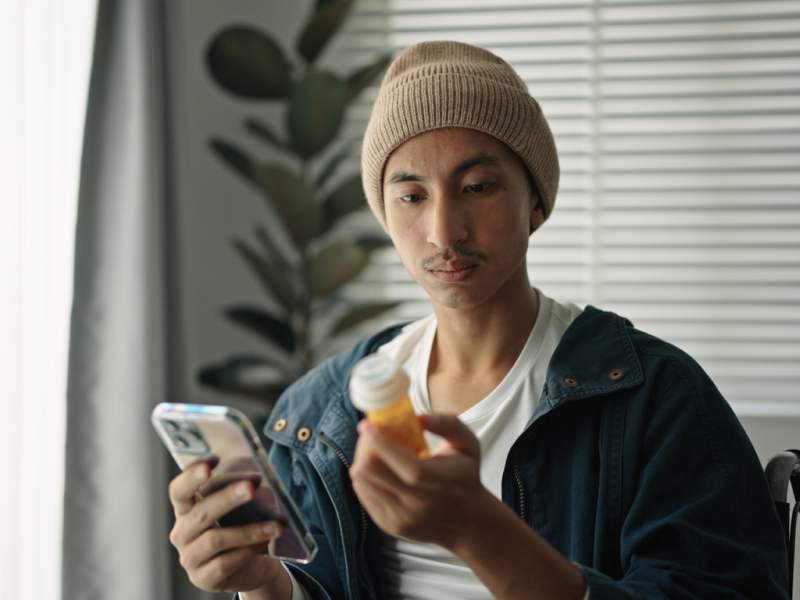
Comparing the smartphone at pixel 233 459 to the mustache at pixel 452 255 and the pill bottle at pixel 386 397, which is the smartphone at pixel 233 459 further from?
the mustache at pixel 452 255

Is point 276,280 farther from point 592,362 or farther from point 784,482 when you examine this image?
point 784,482

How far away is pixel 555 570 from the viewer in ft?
2.49

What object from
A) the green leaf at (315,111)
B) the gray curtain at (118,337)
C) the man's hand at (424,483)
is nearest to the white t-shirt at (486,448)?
the man's hand at (424,483)

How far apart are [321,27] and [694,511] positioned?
157 cm

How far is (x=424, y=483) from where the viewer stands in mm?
648

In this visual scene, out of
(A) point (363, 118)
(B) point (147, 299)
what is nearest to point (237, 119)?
(A) point (363, 118)

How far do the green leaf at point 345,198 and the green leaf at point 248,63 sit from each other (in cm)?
32

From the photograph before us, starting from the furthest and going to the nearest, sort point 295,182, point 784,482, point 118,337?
point 295,182 < point 118,337 < point 784,482

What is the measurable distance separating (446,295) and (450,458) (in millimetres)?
443

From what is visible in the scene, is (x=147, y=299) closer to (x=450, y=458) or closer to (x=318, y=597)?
(x=318, y=597)

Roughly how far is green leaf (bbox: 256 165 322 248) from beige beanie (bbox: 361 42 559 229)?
26.6 inches

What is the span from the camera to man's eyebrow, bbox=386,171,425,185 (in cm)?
107

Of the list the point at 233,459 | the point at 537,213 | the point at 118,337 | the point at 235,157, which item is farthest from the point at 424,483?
the point at 235,157

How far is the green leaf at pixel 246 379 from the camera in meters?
1.92
